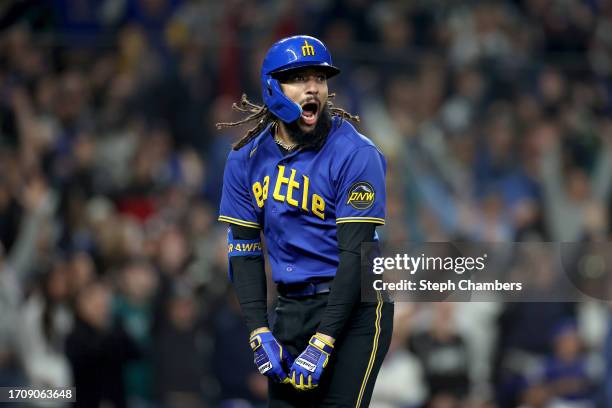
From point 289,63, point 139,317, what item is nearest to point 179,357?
point 139,317

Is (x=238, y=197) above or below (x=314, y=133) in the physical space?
below

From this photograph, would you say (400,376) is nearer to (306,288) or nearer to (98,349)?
(98,349)

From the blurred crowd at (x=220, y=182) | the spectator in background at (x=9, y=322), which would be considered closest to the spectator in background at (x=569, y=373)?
the blurred crowd at (x=220, y=182)

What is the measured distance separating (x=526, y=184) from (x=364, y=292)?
5.91 metres

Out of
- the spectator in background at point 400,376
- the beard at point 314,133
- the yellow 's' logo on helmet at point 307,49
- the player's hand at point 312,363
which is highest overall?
the yellow 's' logo on helmet at point 307,49

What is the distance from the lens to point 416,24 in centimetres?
1110

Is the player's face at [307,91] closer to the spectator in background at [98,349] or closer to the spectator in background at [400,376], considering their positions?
the spectator in background at [98,349]

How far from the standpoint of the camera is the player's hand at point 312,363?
456 cm

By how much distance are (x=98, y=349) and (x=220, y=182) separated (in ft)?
7.01

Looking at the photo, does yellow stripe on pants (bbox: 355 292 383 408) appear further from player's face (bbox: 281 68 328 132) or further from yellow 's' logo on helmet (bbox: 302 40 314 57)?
yellow 's' logo on helmet (bbox: 302 40 314 57)

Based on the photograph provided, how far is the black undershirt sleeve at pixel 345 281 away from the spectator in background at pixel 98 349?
3.53 meters

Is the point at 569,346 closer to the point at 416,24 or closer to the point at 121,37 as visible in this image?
the point at 416,24

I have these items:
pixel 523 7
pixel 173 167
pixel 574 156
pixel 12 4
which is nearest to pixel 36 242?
pixel 173 167

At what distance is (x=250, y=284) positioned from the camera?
491 centimetres
